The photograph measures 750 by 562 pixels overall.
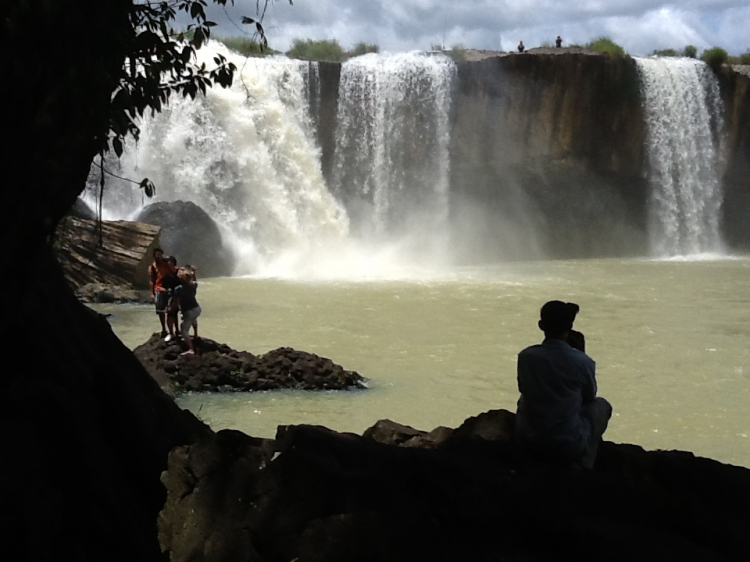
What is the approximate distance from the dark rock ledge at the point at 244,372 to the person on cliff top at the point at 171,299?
363mm

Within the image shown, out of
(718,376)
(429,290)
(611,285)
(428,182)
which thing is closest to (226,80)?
(718,376)

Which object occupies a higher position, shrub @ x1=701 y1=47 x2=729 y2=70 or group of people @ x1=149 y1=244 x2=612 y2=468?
shrub @ x1=701 y1=47 x2=729 y2=70

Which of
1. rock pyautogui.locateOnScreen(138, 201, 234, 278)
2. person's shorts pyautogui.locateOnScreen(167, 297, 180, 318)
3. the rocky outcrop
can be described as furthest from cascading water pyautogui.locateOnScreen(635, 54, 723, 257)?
person's shorts pyautogui.locateOnScreen(167, 297, 180, 318)

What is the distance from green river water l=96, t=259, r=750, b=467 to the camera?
8.38 m

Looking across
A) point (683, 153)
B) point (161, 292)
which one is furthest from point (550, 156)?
point (161, 292)

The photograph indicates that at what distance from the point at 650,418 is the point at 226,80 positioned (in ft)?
17.5

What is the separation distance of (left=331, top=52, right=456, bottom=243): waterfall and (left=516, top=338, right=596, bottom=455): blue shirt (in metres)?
24.0

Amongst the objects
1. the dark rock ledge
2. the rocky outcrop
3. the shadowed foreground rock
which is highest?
the rocky outcrop

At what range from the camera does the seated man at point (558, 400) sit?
367cm

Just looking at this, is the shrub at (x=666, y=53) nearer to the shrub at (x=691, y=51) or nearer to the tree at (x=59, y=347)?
the shrub at (x=691, y=51)


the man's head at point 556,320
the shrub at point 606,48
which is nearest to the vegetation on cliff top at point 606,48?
the shrub at point 606,48

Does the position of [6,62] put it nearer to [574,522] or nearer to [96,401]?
[96,401]

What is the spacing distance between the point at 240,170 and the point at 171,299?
14932 millimetres

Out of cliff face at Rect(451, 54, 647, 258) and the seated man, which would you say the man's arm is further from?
cliff face at Rect(451, 54, 647, 258)
